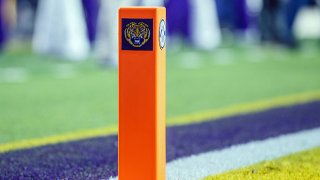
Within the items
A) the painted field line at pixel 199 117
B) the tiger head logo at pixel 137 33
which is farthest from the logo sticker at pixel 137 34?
the painted field line at pixel 199 117

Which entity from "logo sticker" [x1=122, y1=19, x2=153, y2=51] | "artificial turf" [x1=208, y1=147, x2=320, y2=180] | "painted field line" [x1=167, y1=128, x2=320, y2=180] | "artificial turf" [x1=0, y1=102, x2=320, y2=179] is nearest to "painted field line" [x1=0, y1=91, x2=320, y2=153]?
"artificial turf" [x1=0, y1=102, x2=320, y2=179]

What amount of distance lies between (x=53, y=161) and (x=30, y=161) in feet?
0.54

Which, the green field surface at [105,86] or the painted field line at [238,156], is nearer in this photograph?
the painted field line at [238,156]

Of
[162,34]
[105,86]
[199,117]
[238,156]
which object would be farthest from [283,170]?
[105,86]

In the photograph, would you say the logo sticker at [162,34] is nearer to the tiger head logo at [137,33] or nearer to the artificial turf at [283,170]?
the tiger head logo at [137,33]

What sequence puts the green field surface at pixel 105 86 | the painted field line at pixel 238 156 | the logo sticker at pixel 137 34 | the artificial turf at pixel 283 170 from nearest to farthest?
the logo sticker at pixel 137 34
the artificial turf at pixel 283 170
the painted field line at pixel 238 156
the green field surface at pixel 105 86

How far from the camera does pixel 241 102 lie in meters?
8.72

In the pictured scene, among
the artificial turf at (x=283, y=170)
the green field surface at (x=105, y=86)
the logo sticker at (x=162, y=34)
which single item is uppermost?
the logo sticker at (x=162, y=34)

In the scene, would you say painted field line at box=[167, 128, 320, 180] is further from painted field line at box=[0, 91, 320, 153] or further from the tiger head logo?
painted field line at box=[0, 91, 320, 153]

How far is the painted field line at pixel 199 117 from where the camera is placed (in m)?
6.12

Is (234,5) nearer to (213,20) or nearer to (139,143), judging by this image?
(213,20)

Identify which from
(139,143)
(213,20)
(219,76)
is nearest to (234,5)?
(213,20)

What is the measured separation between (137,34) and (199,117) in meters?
3.58

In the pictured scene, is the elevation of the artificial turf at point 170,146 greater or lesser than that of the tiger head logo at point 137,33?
lesser
